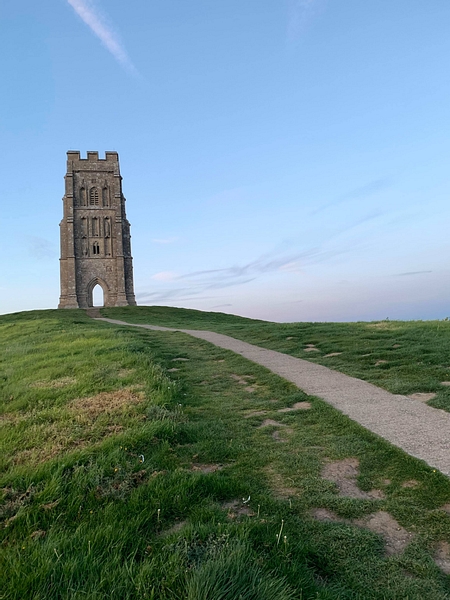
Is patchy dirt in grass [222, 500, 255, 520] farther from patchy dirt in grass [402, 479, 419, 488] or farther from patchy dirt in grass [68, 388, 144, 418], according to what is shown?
patchy dirt in grass [68, 388, 144, 418]

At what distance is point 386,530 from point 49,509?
2.53m

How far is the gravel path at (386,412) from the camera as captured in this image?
414cm

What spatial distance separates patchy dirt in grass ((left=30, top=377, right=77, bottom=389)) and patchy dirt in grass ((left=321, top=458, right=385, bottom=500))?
192 inches

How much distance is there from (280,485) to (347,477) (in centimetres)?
68

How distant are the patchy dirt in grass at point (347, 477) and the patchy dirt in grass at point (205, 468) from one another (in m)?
1.02

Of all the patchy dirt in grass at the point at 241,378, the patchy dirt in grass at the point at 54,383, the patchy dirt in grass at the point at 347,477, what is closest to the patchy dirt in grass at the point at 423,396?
the patchy dirt in grass at the point at 347,477

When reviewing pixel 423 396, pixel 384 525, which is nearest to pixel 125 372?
pixel 423 396

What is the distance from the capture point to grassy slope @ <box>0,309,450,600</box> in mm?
2164

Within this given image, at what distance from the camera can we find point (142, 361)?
8625 millimetres

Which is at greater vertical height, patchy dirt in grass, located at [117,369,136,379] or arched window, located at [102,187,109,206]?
arched window, located at [102,187,109,206]

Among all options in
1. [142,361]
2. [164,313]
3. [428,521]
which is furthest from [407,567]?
[164,313]

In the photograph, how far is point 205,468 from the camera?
3.90 metres

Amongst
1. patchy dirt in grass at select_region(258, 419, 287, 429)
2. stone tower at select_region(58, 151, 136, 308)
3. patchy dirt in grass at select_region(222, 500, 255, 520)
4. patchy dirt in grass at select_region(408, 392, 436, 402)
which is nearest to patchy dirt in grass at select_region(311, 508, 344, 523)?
patchy dirt in grass at select_region(222, 500, 255, 520)

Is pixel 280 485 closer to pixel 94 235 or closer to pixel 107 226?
pixel 94 235
